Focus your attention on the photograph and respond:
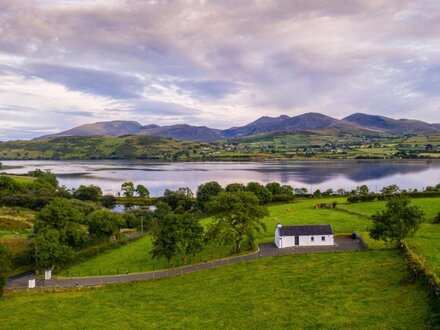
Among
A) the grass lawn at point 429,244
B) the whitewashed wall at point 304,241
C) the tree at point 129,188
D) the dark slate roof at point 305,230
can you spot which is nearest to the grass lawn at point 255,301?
the grass lawn at point 429,244

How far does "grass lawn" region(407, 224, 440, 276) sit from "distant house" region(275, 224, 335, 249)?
1047 cm

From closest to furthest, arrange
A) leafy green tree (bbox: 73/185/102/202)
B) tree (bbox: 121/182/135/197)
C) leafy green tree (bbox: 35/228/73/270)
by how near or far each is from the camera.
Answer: leafy green tree (bbox: 35/228/73/270), leafy green tree (bbox: 73/185/102/202), tree (bbox: 121/182/135/197)

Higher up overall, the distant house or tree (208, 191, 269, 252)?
tree (208, 191, 269, 252)

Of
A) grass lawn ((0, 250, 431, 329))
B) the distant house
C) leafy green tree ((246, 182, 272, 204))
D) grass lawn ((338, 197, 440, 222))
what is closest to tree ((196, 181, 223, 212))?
leafy green tree ((246, 182, 272, 204))

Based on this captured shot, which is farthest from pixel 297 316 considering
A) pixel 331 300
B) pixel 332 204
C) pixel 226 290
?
pixel 332 204

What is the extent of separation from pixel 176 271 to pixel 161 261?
283 inches

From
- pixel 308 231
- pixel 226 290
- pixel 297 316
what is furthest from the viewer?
pixel 308 231

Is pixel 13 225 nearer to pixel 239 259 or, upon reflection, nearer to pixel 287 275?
pixel 239 259

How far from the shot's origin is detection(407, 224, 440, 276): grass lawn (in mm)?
39000

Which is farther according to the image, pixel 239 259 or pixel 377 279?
pixel 239 259

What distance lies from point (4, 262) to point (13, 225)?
3631cm

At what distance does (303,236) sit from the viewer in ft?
182

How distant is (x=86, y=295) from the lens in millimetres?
40094

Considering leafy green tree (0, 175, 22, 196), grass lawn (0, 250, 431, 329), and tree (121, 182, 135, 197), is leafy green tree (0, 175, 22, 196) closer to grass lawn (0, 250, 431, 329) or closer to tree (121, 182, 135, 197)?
tree (121, 182, 135, 197)
